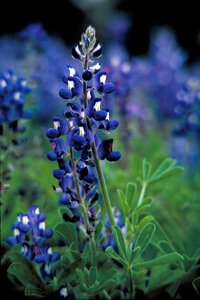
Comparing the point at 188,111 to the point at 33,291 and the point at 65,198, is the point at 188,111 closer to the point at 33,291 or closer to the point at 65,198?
the point at 65,198

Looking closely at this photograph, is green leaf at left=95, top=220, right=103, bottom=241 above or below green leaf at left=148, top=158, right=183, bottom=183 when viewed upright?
below

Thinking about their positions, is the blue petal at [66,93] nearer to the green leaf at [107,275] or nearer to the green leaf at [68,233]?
the green leaf at [68,233]

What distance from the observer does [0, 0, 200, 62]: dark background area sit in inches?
403

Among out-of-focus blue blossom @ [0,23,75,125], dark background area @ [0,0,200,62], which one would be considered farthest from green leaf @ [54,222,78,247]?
dark background area @ [0,0,200,62]

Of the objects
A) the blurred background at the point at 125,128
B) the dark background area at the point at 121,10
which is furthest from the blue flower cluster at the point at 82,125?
the dark background area at the point at 121,10

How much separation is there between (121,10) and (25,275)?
9575 millimetres

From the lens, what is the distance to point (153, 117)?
475 cm

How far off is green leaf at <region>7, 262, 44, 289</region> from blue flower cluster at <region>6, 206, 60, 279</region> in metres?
0.04

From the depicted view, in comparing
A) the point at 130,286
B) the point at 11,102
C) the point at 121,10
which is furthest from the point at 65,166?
the point at 121,10

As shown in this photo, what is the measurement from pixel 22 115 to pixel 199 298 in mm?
1215

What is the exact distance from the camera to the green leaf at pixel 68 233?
193cm

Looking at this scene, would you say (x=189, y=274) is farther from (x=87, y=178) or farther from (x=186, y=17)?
(x=186, y=17)

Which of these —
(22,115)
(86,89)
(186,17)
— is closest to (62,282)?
(86,89)

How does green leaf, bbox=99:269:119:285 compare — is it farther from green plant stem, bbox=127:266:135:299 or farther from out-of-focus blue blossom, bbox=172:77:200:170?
out-of-focus blue blossom, bbox=172:77:200:170
